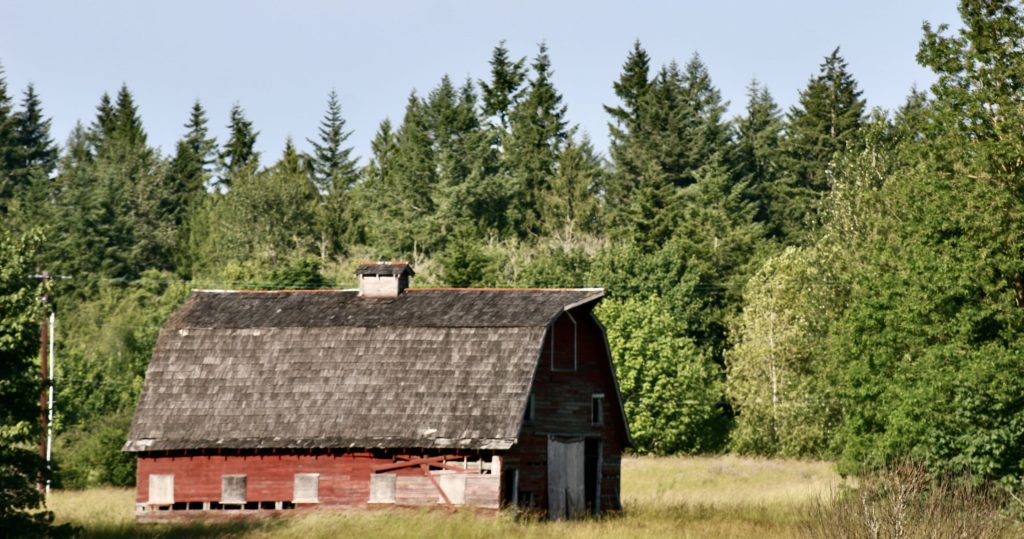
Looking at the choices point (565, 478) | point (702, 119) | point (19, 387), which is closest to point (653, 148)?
point (702, 119)

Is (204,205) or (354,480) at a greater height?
(204,205)

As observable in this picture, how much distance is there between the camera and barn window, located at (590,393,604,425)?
3888cm

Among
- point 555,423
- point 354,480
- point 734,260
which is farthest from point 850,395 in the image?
point 734,260

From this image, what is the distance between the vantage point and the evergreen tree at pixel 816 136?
85.5 metres

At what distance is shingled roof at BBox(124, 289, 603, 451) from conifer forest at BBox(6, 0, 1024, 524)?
5815 millimetres

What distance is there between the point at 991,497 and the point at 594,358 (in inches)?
414

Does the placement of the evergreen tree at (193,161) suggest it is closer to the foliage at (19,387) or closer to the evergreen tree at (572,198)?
the evergreen tree at (572,198)

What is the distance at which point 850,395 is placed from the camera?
42.1m

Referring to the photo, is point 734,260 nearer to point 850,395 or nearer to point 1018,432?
point 850,395

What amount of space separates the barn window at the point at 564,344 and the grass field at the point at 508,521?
396cm

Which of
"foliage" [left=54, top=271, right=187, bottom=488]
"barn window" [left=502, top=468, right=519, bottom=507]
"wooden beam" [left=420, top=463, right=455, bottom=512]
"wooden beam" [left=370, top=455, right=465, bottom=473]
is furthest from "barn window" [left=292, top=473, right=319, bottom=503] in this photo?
"foliage" [left=54, top=271, right=187, bottom=488]

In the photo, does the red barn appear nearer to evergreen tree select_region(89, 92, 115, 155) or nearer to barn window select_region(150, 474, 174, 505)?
barn window select_region(150, 474, 174, 505)

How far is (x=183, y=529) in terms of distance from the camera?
3275 cm

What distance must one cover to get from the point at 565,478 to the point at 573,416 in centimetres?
168
